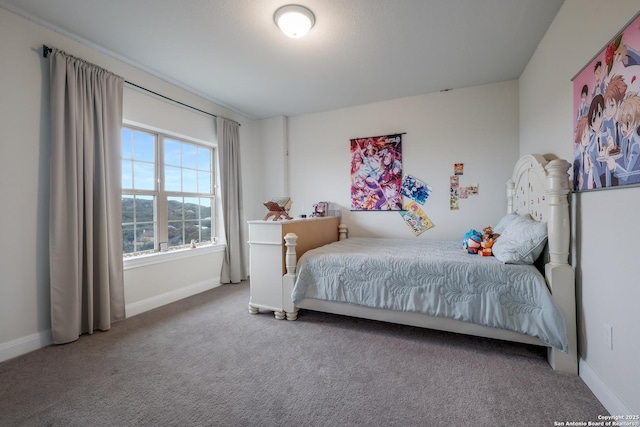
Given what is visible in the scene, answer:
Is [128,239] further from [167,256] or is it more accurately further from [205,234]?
[205,234]

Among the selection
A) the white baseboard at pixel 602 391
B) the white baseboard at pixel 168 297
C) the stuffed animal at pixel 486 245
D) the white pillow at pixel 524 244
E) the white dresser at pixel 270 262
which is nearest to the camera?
the white baseboard at pixel 602 391

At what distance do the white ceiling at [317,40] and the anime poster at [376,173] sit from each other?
709mm

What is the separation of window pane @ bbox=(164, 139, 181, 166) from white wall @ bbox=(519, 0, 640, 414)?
379 centimetres

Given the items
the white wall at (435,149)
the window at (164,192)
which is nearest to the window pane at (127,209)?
the window at (164,192)

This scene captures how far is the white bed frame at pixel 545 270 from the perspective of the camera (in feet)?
5.53

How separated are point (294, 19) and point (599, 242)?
92.8 inches

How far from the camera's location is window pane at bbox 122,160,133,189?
280 cm

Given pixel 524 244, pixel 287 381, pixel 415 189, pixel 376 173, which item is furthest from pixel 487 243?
pixel 287 381

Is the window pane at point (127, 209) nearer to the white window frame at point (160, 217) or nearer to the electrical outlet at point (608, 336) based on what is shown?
the white window frame at point (160, 217)

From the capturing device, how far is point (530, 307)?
1.79 meters

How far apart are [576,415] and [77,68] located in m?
4.06

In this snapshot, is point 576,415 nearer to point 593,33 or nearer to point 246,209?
point 593,33

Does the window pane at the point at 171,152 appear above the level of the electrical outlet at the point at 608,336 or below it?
above

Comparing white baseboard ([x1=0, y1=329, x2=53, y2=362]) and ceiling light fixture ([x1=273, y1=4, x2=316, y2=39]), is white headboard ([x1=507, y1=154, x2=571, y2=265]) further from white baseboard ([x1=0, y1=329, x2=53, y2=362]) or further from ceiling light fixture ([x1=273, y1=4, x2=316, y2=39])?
white baseboard ([x1=0, y1=329, x2=53, y2=362])
